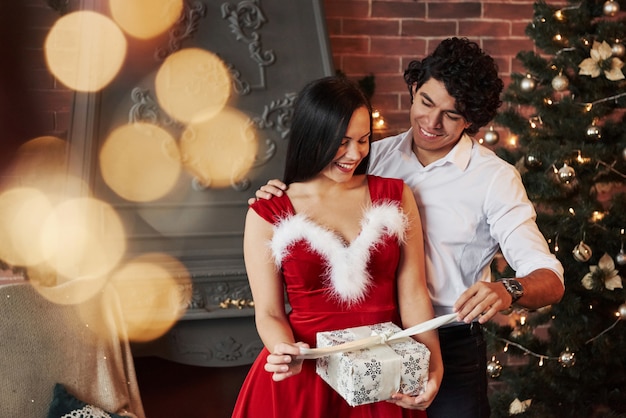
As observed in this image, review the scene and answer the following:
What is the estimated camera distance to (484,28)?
3.22m

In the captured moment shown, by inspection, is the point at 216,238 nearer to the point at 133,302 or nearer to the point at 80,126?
the point at 133,302

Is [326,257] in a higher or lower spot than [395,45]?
lower

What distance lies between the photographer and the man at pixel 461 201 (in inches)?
67.6

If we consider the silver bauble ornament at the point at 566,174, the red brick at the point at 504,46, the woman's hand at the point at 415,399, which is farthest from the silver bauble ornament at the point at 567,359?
the red brick at the point at 504,46

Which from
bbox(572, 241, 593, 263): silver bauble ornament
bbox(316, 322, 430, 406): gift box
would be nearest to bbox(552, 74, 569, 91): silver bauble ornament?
bbox(572, 241, 593, 263): silver bauble ornament

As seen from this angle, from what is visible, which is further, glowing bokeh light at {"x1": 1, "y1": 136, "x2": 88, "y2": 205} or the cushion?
glowing bokeh light at {"x1": 1, "y1": 136, "x2": 88, "y2": 205}

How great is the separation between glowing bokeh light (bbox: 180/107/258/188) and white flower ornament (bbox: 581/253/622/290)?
4.55 feet

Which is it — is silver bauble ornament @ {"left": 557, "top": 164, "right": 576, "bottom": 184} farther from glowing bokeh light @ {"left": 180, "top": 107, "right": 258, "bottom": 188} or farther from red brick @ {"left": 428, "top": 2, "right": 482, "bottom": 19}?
glowing bokeh light @ {"left": 180, "top": 107, "right": 258, "bottom": 188}

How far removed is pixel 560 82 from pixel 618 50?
0.73ft

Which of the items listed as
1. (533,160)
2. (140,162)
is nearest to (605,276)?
(533,160)

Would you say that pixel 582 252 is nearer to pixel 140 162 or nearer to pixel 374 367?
pixel 374 367

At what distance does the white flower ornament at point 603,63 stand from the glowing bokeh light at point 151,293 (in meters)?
1.70

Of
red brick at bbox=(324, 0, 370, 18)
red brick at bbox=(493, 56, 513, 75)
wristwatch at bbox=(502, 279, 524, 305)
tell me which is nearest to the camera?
wristwatch at bbox=(502, 279, 524, 305)

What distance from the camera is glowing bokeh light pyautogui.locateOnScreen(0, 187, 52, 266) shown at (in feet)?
8.91
